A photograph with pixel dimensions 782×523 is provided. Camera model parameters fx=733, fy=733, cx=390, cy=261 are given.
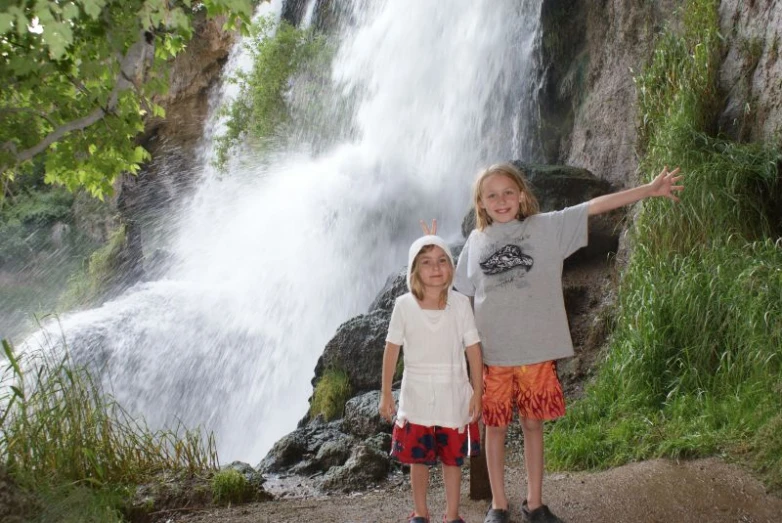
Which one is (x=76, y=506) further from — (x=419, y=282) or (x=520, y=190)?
(x=520, y=190)

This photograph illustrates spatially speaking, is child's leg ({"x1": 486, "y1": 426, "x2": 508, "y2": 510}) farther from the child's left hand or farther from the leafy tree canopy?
the leafy tree canopy

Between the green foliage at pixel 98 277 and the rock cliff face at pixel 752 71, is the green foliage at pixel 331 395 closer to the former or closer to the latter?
the rock cliff face at pixel 752 71

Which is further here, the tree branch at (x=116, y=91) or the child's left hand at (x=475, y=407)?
the tree branch at (x=116, y=91)

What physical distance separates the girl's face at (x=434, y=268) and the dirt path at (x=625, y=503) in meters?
1.22

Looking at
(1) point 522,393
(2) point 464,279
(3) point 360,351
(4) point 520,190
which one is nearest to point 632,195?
(4) point 520,190

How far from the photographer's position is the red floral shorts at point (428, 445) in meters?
3.21

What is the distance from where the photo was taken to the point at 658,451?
4.22 meters

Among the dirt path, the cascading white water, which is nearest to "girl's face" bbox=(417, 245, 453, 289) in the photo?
the dirt path

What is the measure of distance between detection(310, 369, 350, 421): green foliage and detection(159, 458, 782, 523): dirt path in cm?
287

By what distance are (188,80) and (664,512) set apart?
2030 cm

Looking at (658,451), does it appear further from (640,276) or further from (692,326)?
(640,276)

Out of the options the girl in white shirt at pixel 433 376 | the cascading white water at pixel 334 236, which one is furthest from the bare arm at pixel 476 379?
the cascading white water at pixel 334 236

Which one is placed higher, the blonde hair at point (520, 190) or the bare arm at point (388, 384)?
the blonde hair at point (520, 190)

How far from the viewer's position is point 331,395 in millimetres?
7754
